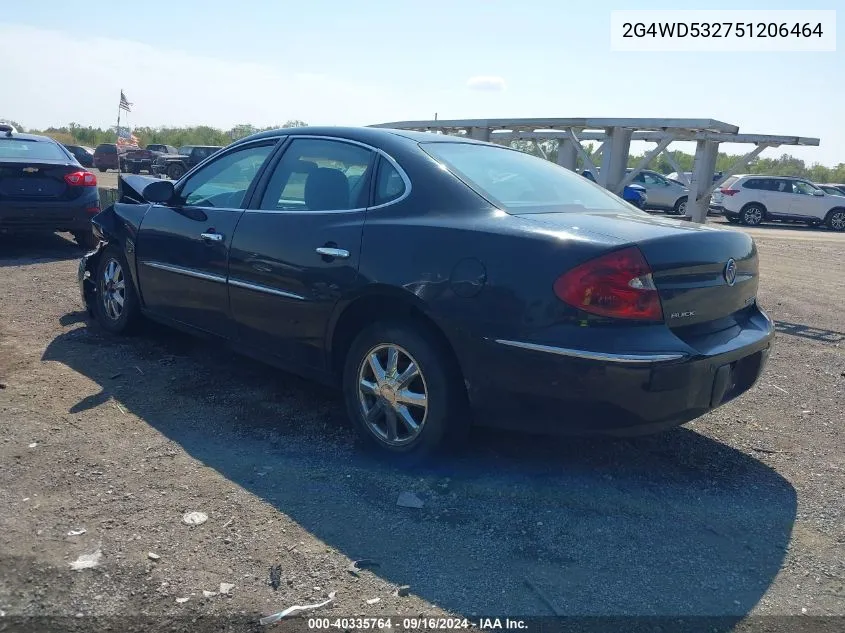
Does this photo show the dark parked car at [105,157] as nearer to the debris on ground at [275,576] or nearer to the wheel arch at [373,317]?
the wheel arch at [373,317]

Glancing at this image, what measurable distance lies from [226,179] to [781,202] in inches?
928

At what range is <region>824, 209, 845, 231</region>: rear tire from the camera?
79.7ft

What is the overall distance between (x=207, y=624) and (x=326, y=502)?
3.01 ft

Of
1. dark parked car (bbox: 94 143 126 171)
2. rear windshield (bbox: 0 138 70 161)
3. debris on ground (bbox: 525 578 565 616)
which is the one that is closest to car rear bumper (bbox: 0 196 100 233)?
rear windshield (bbox: 0 138 70 161)

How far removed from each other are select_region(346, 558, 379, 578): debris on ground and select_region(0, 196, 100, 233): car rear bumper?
7.92m

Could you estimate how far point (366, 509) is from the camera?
129 inches

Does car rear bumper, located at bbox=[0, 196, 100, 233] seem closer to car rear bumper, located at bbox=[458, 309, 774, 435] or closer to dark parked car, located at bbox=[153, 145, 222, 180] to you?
car rear bumper, located at bbox=[458, 309, 774, 435]

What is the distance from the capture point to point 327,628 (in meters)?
2.49

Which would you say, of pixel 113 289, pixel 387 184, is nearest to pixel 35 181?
pixel 113 289

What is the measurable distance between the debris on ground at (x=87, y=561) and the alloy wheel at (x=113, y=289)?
3.14m

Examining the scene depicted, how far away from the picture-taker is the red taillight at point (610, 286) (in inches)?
122

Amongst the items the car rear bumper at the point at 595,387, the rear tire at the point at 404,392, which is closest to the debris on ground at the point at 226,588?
the rear tire at the point at 404,392

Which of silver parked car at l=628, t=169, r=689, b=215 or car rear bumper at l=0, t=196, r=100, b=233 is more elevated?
silver parked car at l=628, t=169, r=689, b=215

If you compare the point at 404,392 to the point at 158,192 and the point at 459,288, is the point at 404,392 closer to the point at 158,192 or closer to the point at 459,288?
the point at 459,288
